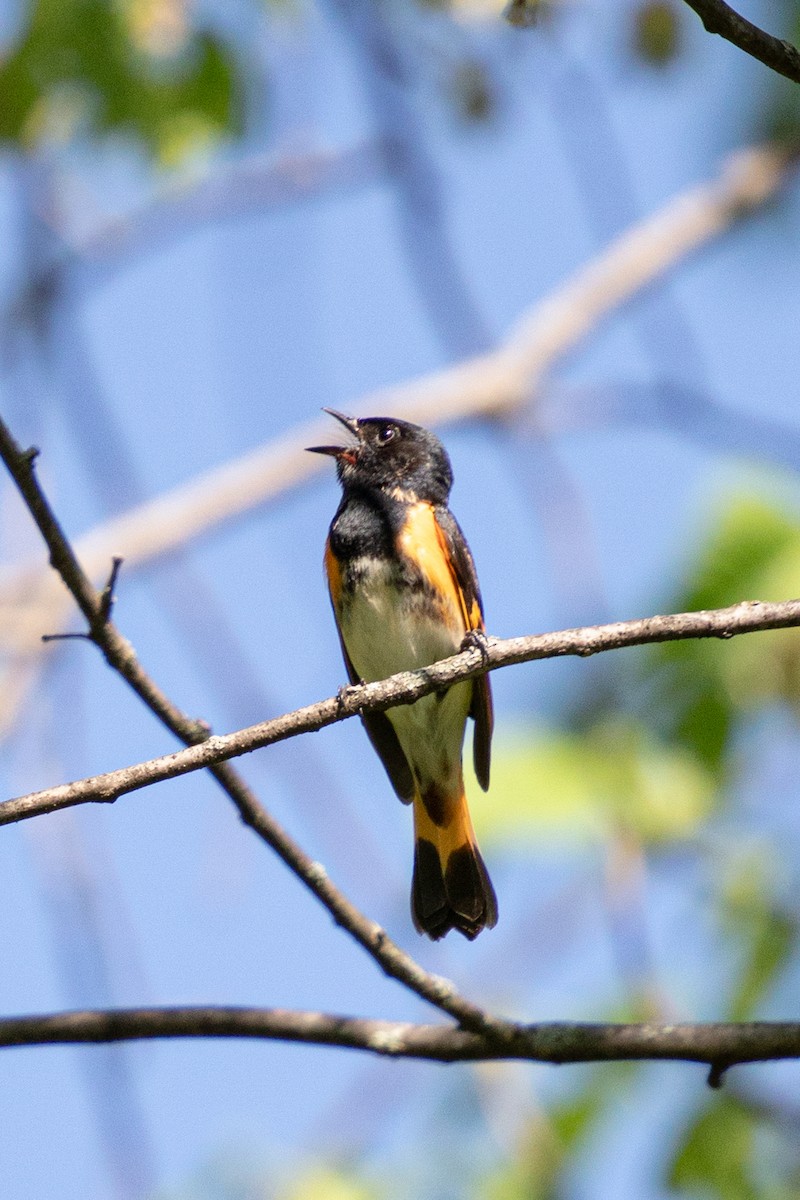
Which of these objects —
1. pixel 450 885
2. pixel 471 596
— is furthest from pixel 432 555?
pixel 450 885

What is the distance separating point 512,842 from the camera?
11.6ft

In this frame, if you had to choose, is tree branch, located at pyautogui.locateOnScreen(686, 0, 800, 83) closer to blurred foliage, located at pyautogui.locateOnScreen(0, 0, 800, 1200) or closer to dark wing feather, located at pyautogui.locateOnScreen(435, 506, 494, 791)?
blurred foliage, located at pyautogui.locateOnScreen(0, 0, 800, 1200)

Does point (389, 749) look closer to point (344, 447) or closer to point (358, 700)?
point (344, 447)

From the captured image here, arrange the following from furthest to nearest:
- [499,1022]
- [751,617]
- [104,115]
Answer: [104,115] < [499,1022] < [751,617]

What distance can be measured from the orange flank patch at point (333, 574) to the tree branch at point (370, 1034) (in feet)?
5.16

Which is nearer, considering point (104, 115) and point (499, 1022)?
point (499, 1022)

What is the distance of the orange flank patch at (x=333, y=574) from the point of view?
176 inches

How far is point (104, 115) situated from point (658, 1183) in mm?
2929

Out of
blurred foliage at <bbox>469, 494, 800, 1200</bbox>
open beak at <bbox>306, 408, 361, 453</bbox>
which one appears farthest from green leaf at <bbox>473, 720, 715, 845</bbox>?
open beak at <bbox>306, 408, 361, 453</bbox>

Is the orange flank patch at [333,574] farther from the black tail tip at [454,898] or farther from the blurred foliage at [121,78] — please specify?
the blurred foliage at [121,78]

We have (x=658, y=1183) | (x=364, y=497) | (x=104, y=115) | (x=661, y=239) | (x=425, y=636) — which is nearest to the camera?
(x=658, y=1183)

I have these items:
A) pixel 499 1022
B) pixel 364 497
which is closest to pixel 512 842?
pixel 499 1022

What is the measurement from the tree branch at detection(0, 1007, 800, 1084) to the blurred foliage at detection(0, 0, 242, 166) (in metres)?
2.26

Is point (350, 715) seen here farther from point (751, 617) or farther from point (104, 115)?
point (104, 115)
